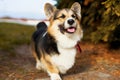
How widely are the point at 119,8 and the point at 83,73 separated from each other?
57.6 inches

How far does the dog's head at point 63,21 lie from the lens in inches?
238

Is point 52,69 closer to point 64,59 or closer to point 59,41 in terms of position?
point 64,59

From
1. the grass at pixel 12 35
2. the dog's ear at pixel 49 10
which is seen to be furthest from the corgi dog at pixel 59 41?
the grass at pixel 12 35

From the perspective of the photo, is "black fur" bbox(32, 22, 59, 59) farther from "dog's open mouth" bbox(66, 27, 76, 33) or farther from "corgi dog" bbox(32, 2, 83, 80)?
"dog's open mouth" bbox(66, 27, 76, 33)

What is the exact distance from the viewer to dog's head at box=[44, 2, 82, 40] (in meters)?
6.04

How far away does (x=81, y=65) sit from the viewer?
7.44 m

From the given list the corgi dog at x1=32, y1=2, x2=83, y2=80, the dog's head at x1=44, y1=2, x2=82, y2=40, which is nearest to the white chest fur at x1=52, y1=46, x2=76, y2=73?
the corgi dog at x1=32, y1=2, x2=83, y2=80

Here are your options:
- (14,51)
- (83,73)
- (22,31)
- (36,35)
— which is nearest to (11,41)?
(14,51)

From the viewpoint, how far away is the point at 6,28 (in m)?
11.9

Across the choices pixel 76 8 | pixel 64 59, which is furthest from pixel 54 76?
pixel 76 8

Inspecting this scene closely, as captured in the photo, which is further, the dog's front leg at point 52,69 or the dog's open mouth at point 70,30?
the dog's front leg at point 52,69

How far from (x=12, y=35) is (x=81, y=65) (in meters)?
3.85

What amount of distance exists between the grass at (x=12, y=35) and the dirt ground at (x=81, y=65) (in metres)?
0.33

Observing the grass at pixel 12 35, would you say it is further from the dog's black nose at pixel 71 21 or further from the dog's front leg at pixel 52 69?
the dog's black nose at pixel 71 21
